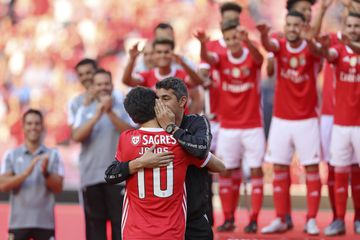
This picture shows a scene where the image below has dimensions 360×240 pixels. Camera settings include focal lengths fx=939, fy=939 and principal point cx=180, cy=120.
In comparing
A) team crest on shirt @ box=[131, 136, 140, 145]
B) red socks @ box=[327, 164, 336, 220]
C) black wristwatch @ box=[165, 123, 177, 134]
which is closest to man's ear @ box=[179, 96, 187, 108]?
black wristwatch @ box=[165, 123, 177, 134]

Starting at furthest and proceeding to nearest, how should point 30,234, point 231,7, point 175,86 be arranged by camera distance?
point 231,7, point 30,234, point 175,86

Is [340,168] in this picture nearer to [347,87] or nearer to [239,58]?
[347,87]

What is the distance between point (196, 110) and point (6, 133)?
20.4ft

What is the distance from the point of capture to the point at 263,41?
27.9 ft

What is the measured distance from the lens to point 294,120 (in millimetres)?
8703

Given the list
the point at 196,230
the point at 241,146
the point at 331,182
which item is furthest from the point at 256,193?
the point at 196,230

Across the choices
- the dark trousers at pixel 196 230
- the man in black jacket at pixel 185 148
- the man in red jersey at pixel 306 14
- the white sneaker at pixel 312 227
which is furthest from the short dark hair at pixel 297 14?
the dark trousers at pixel 196 230

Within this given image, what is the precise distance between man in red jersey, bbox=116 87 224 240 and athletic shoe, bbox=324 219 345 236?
282 centimetres

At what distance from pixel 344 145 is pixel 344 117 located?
0.25m

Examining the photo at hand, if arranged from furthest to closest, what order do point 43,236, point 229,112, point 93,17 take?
point 93,17 → point 229,112 → point 43,236

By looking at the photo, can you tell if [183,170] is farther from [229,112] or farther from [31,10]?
[31,10]

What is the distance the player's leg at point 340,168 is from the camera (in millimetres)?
8453

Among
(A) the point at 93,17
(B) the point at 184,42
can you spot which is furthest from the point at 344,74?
(A) the point at 93,17

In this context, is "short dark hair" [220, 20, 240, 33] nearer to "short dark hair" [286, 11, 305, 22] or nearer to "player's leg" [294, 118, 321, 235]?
"short dark hair" [286, 11, 305, 22]
